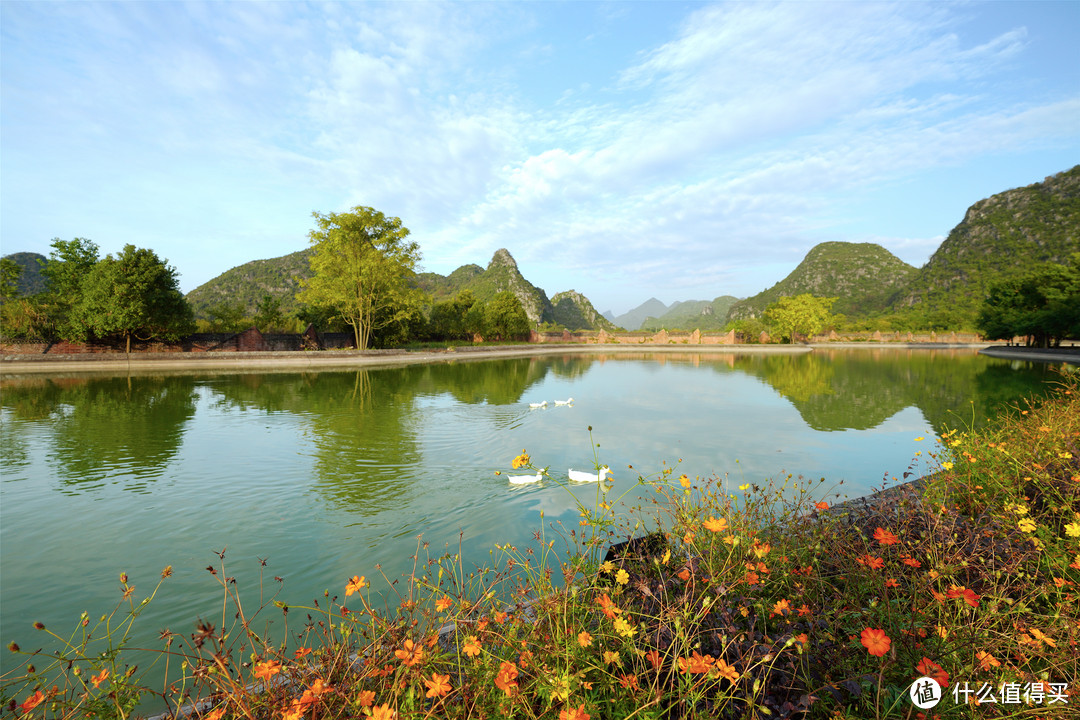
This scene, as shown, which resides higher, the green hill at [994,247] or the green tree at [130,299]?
the green hill at [994,247]

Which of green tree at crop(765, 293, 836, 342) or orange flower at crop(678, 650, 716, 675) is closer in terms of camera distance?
orange flower at crop(678, 650, 716, 675)

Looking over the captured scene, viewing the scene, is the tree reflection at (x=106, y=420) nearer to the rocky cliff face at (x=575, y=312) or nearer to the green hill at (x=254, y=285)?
the green hill at (x=254, y=285)

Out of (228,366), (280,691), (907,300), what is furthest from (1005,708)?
(907,300)

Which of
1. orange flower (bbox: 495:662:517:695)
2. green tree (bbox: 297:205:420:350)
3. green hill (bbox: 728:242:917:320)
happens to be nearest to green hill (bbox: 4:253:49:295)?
green tree (bbox: 297:205:420:350)

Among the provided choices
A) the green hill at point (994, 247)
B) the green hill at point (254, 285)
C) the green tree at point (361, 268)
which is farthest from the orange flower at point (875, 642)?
the green hill at point (994, 247)

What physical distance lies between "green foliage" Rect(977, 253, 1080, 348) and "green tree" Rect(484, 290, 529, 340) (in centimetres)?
5115

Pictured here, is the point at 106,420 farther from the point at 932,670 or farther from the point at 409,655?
the point at 932,670

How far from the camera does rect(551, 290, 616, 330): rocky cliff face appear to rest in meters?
153

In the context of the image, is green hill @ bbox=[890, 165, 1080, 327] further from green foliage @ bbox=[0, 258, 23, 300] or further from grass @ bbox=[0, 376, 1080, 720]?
green foliage @ bbox=[0, 258, 23, 300]

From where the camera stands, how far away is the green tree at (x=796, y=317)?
65875 millimetres

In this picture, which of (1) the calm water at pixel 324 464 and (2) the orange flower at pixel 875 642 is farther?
(1) the calm water at pixel 324 464

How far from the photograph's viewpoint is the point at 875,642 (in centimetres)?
165

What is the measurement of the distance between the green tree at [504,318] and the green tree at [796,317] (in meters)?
39.2

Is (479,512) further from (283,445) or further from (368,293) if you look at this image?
(368,293)
